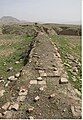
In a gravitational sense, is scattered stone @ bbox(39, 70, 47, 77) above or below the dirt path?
above

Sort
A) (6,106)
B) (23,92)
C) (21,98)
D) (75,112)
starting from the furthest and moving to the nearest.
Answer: (23,92) → (21,98) → (6,106) → (75,112)

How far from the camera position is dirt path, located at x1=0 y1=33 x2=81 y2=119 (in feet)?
21.0

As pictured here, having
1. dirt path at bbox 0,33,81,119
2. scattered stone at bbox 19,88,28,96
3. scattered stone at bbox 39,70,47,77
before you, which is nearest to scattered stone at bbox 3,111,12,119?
dirt path at bbox 0,33,81,119

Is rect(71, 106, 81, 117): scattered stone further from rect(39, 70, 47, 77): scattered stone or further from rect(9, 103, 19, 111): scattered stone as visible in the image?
rect(39, 70, 47, 77): scattered stone

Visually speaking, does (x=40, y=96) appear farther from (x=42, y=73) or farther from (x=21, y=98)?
(x=42, y=73)

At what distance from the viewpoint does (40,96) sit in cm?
719

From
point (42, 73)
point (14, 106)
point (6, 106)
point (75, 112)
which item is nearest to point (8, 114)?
point (14, 106)

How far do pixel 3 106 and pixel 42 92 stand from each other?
4.50 feet

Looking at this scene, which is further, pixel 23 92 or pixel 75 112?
pixel 23 92

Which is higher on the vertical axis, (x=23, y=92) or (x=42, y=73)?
(x=42, y=73)

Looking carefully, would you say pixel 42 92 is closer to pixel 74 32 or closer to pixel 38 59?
pixel 38 59

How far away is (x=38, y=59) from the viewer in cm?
1123

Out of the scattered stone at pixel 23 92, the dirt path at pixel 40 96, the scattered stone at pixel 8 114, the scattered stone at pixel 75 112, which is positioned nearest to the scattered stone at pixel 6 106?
the dirt path at pixel 40 96

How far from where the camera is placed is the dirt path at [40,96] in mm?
6398
